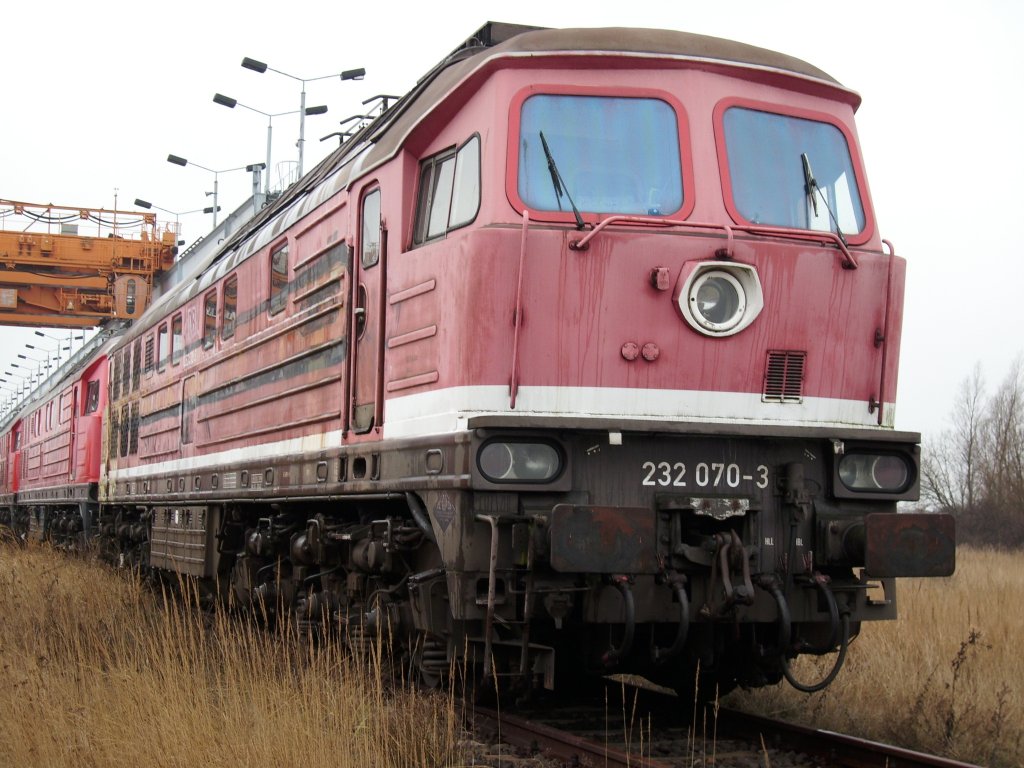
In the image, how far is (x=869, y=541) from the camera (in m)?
5.71

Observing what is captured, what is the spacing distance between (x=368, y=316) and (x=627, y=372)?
6.03 ft

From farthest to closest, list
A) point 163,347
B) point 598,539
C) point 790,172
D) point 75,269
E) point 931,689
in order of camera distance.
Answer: point 75,269
point 163,347
point 931,689
point 790,172
point 598,539

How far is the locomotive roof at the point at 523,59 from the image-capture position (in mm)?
6098

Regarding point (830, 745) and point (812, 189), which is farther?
point (812, 189)

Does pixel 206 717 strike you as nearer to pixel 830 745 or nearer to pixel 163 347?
pixel 830 745

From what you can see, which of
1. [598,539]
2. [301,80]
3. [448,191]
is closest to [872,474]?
[598,539]

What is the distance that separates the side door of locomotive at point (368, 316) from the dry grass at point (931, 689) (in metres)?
2.87

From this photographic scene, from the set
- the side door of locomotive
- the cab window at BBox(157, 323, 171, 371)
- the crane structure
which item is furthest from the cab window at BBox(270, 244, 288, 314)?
the crane structure

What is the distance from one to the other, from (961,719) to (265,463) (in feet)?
15.8

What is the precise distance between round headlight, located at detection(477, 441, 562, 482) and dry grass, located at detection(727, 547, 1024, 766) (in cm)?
249

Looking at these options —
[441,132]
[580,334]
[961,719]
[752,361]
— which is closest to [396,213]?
[441,132]

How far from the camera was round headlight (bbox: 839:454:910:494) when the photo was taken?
20.1 ft

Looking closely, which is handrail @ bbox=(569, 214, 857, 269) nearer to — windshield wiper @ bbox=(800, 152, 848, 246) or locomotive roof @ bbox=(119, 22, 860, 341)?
windshield wiper @ bbox=(800, 152, 848, 246)

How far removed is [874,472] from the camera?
6191 millimetres
